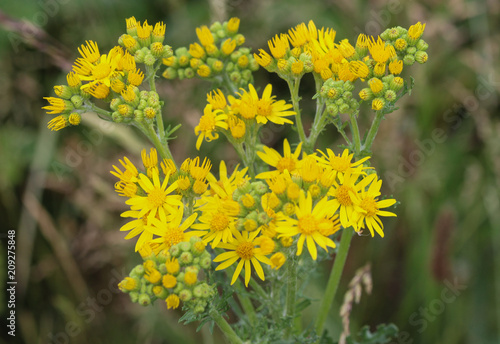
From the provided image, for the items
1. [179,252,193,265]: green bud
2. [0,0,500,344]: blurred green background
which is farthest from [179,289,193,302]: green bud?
[0,0,500,344]: blurred green background

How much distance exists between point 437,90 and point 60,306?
4.33 metres

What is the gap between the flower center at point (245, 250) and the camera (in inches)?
94.7

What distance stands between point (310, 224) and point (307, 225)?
2 cm

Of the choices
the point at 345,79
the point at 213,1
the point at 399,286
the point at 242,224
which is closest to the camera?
the point at 242,224

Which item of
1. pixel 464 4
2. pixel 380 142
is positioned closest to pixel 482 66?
pixel 464 4

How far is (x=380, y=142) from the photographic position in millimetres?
4977

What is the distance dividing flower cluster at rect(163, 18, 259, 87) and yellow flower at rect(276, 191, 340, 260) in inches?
41.1

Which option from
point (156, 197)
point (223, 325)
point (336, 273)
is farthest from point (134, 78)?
point (336, 273)

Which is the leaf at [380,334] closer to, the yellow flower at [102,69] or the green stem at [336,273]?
the green stem at [336,273]

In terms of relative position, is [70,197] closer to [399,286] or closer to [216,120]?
[216,120]

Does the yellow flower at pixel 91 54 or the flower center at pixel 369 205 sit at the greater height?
the yellow flower at pixel 91 54

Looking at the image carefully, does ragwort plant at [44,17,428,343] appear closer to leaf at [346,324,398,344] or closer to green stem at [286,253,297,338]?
green stem at [286,253,297,338]

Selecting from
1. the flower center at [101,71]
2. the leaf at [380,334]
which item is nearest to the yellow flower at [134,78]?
the flower center at [101,71]

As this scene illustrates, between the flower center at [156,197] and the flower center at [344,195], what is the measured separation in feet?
2.76
